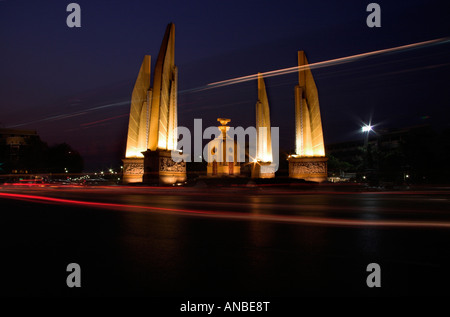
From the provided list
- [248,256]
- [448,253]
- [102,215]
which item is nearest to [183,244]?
[248,256]

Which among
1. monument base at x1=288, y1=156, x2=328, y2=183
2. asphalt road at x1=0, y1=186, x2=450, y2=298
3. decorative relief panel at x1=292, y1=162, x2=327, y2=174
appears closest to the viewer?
asphalt road at x1=0, y1=186, x2=450, y2=298

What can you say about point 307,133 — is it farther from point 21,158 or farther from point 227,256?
point 21,158

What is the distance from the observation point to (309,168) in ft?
85.6

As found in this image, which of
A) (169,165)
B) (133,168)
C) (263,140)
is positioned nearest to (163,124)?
(169,165)

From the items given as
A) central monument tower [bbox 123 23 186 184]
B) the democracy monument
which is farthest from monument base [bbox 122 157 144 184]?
central monument tower [bbox 123 23 186 184]

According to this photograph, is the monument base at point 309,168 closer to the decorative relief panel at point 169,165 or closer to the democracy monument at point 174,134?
the democracy monument at point 174,134

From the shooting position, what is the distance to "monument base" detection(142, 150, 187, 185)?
22.5 m

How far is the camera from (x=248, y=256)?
4.17 metres

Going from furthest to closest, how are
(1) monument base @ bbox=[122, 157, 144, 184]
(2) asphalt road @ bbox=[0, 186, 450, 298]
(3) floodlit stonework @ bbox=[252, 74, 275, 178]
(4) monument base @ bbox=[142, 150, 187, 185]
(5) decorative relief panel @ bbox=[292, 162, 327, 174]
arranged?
1. (3) floodlit stonework @ bbox=[252, 74, 275, 178]
2. (1) monument base @ bbox=[122, 157, 144, 184]
3. (5) decorative relief panel @ bbox=[292, 162, 327, 174]
4. (4) monument base @ bbox=[142, 150, 187, 185]
5. (2) asphalt road @ bbox=[0, 186, 450, 298]

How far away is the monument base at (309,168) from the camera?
85.0 feet

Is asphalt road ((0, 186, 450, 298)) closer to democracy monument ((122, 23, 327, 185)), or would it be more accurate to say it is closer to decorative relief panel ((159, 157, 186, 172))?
decorative relief panel ((159, 157, 186, 172))

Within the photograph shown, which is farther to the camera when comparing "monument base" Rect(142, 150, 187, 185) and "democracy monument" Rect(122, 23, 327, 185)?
"democracy monument" Rect(122, 23, 327, 185)
